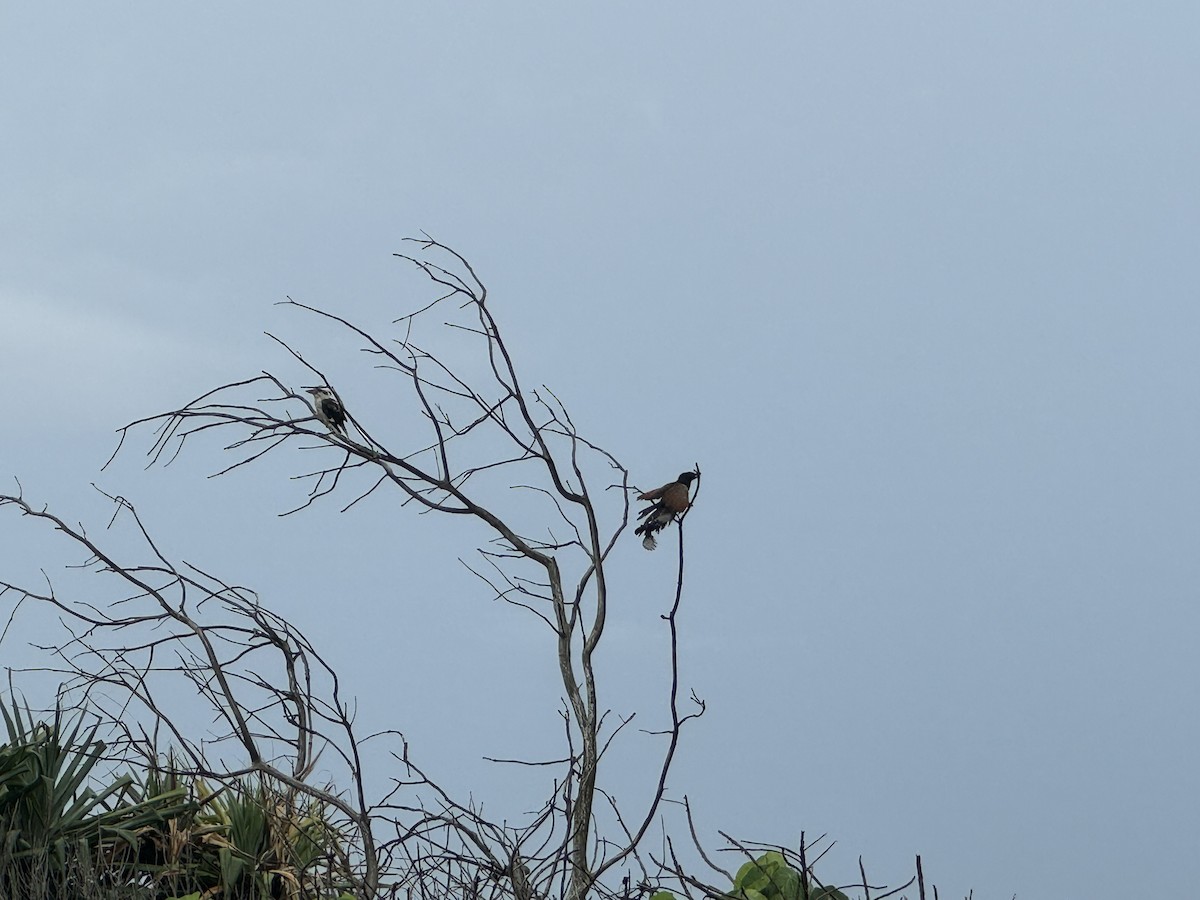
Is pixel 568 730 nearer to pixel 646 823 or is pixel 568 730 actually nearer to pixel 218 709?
pixel 646 823

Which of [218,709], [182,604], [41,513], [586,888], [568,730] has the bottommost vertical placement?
[586,888]

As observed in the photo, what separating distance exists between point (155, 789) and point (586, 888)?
2948 mm

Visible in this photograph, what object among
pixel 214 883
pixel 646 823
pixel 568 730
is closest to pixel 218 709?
pixel 214 883

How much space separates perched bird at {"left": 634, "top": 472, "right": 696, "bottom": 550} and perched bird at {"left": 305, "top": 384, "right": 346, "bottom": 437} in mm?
1432

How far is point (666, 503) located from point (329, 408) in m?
1.65

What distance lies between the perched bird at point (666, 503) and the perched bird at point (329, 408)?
1.43m

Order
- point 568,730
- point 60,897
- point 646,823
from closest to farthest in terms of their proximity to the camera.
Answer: point 646,823 < point 568,730 < point 60,897

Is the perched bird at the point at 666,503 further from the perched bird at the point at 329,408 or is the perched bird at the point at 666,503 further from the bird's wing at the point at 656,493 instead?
the perched bird at the point at 329,408

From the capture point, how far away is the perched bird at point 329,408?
6.15 metres

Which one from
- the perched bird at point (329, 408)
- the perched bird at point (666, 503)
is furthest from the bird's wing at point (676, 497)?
the perched bird at point (329, 408)

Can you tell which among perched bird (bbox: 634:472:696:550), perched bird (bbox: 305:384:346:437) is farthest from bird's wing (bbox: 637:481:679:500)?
perched bird (bbox: 305:384:346:437)

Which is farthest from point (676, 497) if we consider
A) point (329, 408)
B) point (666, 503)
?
point (329, 408)

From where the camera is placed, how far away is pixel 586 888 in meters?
5.73

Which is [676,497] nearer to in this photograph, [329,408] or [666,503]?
[666,503]
